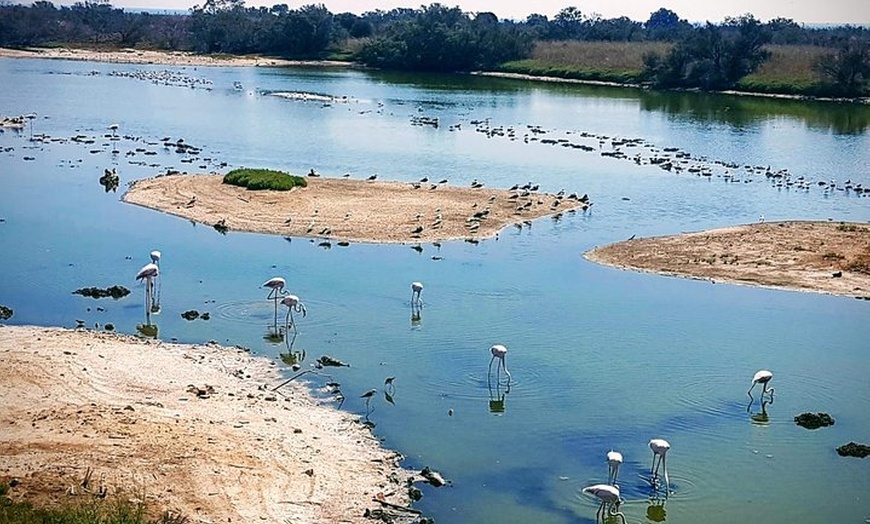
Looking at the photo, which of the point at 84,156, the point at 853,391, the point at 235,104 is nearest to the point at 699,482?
the point at 853,391

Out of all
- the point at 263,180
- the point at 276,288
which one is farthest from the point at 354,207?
the point at 276,288

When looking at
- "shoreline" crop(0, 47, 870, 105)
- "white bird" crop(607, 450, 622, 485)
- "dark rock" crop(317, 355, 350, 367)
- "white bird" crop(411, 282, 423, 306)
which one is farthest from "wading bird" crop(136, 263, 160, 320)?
"shoreline" crop(0, 47, 870, 105)

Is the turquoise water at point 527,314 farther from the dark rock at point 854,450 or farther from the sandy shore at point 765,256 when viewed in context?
the sandy shore at point 765,256

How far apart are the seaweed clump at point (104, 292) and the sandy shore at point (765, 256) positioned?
48.3 feet

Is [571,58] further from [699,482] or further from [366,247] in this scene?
[699,482]

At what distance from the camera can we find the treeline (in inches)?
3994

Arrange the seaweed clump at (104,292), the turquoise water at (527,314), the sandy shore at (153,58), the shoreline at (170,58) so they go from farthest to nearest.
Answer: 1. the sandy shore at (153,58)
2. the shoreline at (170,58)
3. the seaweed clump at (104,292)
4. the turquoise water at (527,314)

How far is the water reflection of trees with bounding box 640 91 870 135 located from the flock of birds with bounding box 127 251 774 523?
5178 centimetres

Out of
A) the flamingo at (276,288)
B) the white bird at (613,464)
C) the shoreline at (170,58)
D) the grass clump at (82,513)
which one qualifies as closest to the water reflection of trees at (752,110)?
the shoreline at (170,58)

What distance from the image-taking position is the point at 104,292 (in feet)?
95.9

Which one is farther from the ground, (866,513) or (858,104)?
(858,104)

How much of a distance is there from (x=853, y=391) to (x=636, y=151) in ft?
122

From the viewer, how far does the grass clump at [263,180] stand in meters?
42.2

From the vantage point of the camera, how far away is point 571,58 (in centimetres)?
11725
